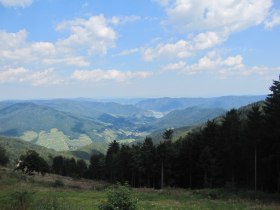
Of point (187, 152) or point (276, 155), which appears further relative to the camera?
point (187, 152)

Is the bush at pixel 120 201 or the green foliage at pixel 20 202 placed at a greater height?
the bush at pixel 120 201

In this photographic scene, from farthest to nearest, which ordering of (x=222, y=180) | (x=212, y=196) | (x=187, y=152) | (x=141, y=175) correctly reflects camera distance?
1. (x=141, y=175)
2. (x=187, y=152)
3. (x=222, y=180)
4. (x=212, y=196)

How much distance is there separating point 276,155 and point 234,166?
18.1 metres

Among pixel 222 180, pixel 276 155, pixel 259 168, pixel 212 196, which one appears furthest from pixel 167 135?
pixel 212 196

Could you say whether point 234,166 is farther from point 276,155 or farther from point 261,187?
point 276,155

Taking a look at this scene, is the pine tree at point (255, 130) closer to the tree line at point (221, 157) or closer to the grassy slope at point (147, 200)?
the tree line at point (221, 157)

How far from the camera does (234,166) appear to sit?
228ft

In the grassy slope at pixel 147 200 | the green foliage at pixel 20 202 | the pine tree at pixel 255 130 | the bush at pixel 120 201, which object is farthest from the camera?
the pine tree at pixel 255 130

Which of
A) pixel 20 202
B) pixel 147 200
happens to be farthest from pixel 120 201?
pixel 147 200

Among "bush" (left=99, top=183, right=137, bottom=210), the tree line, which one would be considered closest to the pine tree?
the tree line

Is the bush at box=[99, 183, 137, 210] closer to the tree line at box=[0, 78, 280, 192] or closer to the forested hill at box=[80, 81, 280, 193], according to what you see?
the tree line at box=[0, 78, 280, 192]

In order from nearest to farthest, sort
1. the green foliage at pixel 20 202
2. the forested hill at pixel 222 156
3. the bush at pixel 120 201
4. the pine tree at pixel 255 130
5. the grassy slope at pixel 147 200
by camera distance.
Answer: the bush at pixel 120 201
the green foliage at pixel 20 202
the grassy slope at pixel 147 200
the forested hill at pixel 222 156
the pine tree at pixel 255 130

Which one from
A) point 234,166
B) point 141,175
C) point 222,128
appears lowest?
point 141,175

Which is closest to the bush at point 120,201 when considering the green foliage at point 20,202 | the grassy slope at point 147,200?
the grassy slope at point 147,200
